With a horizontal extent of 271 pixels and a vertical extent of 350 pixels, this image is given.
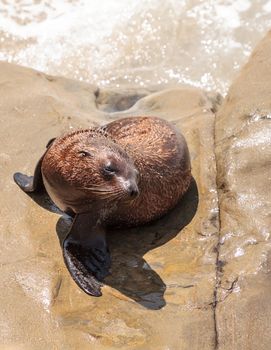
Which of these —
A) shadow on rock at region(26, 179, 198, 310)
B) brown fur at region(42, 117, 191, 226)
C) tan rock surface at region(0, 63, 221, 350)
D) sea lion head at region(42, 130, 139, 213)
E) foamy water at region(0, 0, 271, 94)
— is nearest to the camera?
tan rock surface at region(0, 63, 221, 350)

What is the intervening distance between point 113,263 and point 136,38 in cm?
527

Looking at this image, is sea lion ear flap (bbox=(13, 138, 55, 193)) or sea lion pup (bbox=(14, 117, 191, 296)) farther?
sea lion ear flap (bbox=(13, 138, 55, 193))

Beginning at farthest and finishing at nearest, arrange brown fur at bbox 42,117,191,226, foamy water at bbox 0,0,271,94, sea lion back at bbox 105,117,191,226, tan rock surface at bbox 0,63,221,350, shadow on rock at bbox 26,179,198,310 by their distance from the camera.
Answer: foamy water at bbox 0,0,271,94, sea lion back at bbox 105,117,191,226, brown fur at bbox 42,117,191,226, shadow on rock at bbox 26,179,198,310, tan rock surface at bbox 0,63,221,350

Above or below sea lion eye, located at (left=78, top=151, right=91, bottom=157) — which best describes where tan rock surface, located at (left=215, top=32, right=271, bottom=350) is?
below

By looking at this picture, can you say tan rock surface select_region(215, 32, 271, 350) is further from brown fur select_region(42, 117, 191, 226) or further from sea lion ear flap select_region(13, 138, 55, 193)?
sea lion ear flap select_region(13, 138, 55, 193)

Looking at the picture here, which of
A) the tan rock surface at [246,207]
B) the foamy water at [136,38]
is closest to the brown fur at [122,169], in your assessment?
the tan rock surface at [246,207]

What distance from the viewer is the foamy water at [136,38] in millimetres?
9531

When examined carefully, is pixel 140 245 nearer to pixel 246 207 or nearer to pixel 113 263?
pixel 113 263

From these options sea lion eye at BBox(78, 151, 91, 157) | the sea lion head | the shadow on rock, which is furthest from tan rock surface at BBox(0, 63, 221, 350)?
sea lion eye at BBox(78, 151, 91, 157)

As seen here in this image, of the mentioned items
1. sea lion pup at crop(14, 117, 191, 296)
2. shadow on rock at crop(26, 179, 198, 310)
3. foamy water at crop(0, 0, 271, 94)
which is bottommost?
foamy water at crop(0, 0, 271, 94)

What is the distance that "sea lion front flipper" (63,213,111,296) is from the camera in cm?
513

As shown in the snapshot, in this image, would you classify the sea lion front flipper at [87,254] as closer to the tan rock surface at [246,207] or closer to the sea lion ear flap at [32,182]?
A: the sea lion ear flap at [32,182]

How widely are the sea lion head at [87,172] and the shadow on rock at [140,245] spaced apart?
34 centimetres

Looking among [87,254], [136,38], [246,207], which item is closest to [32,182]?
[87,254]
